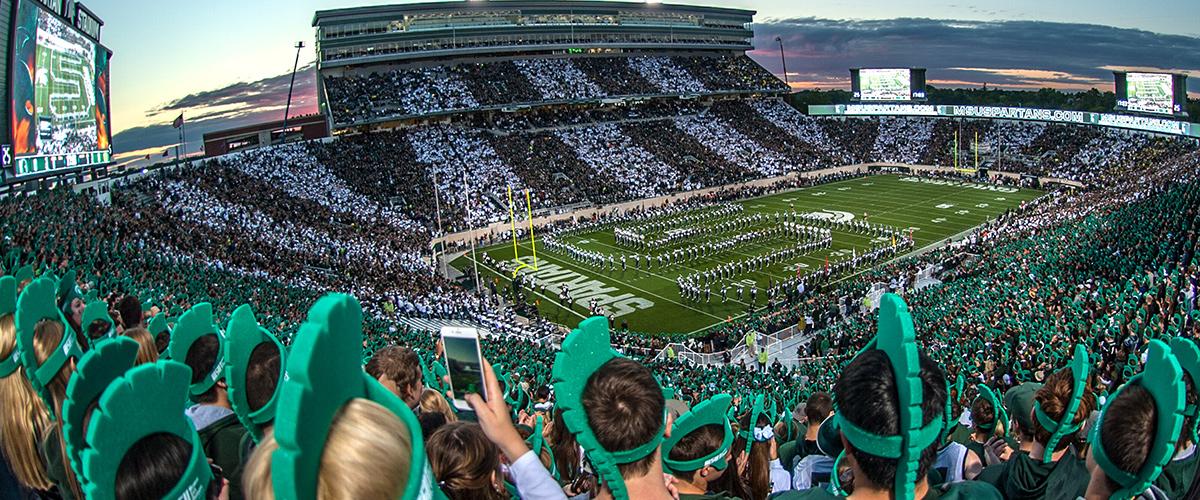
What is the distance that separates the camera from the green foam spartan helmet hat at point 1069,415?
10.9 ft

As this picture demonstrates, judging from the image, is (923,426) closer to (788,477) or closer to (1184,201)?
(788,477)

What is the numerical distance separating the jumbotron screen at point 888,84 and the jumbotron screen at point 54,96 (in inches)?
1899

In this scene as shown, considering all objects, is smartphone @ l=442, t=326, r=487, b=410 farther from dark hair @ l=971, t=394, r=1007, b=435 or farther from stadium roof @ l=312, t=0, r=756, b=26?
stadium roof @ l=312, t=0, r=756, b=26

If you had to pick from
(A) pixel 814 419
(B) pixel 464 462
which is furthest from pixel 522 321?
(B) pixel 464 462

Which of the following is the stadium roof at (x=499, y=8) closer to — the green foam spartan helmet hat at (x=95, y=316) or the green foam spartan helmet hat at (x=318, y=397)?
the green foam spartan helmet hat at (x=95, y=316)

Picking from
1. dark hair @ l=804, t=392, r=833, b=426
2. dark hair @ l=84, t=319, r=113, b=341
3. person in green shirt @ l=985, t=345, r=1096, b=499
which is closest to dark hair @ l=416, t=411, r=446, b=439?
person in green shirt @ l=985, t=345, r=1096, b=499

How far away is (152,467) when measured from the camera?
2086mm

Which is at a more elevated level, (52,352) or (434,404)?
(52,352)

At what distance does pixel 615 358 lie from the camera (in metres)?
2.54

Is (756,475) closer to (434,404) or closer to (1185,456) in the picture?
(434,404)

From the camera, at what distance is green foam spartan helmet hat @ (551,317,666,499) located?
234 cm

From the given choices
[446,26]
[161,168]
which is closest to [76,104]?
[161,168]

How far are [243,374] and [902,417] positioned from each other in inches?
90.5

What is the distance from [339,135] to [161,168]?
1546 centimetres
